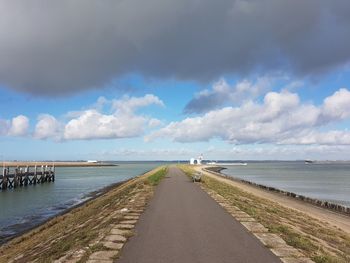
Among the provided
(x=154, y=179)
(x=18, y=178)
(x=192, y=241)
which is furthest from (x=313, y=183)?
(x=192, y=241)

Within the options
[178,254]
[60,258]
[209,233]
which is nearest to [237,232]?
[209,233]

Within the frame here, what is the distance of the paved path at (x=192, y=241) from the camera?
8703mm

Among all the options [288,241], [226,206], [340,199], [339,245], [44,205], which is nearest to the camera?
[288,241]

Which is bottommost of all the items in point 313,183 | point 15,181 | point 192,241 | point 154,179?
point 313,183

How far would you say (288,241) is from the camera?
1087 centimetres

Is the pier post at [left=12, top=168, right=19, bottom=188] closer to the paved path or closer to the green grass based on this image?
the green grass

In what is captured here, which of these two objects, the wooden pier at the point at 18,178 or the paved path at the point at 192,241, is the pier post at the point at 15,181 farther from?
the paved path at the point at 192,241

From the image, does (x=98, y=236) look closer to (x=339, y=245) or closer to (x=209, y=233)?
(x=209, y=233)

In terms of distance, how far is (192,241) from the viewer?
10.4 metres

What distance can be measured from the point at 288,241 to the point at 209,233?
223 cm

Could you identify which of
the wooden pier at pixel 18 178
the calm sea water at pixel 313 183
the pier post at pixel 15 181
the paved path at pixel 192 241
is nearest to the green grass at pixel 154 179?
the calm sea water at pixel 313 183

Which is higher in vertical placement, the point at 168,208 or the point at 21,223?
the point at 168,208

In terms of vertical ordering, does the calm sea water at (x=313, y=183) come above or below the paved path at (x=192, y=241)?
below

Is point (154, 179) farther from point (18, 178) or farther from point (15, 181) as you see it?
point (18, 178)
